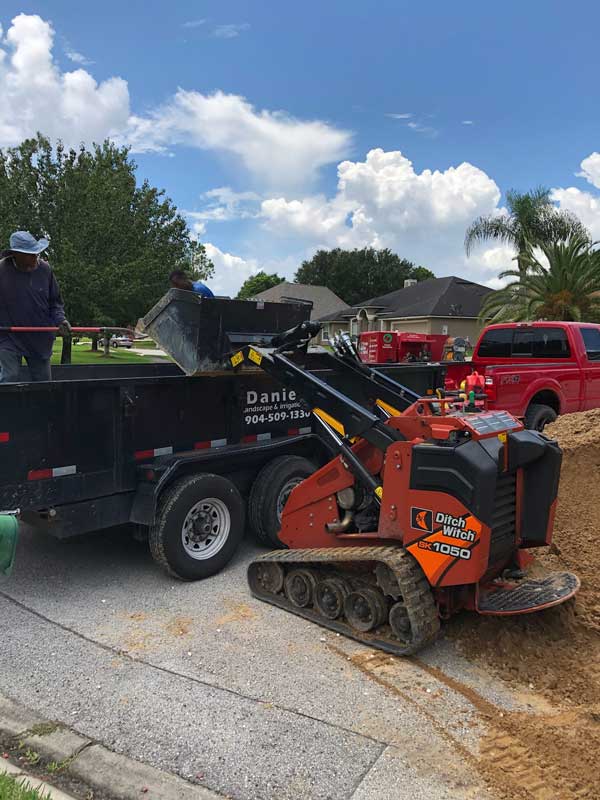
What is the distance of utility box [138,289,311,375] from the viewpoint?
542 cm

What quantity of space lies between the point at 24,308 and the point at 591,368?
8687 millimetres

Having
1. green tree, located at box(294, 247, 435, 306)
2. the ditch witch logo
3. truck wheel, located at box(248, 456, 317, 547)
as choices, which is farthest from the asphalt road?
green tree, located at box(294, 247, 435, 306)

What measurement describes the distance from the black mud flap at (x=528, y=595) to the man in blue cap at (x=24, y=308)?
13.1 ft

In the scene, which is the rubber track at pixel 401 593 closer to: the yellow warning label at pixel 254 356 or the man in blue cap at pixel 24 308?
the yellow warning label at pixel 254 356

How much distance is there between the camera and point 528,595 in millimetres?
4207

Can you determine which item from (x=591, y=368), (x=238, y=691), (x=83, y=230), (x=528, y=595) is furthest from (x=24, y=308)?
(x=83, y=230)

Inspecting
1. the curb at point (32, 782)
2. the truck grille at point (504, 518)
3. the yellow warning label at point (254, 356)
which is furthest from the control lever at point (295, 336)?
the curb at point (32, 782)

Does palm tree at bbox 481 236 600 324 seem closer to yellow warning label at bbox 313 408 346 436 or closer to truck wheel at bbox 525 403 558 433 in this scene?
truck wheel at bbox 525 403 558 433

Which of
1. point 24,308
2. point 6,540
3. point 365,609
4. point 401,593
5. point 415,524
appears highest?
point 24,308

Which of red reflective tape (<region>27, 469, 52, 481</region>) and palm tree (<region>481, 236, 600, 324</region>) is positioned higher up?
palm tree (<region>481, 236, 600, 324</region>)

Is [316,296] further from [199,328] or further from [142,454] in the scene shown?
[142,454]

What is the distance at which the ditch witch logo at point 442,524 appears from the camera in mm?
3705

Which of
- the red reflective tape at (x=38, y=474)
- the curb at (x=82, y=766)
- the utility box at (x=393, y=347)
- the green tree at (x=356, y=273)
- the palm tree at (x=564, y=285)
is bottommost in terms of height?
the curb at (x=82, y=766)

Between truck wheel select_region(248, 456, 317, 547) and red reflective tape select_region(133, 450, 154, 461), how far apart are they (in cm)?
109
